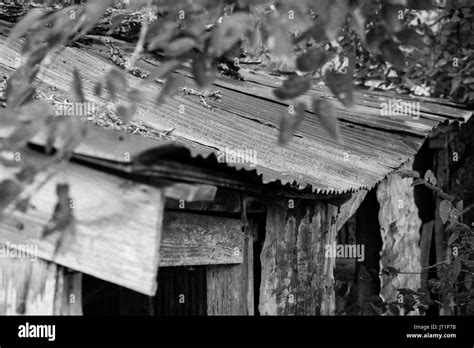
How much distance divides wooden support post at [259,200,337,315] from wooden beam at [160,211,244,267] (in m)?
0.33

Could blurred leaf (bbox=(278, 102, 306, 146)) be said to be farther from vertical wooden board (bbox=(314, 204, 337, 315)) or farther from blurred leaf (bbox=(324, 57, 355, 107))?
vertical wooden board (bbox=(314, 204, 337, 315))

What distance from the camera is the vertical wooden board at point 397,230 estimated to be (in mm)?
7266

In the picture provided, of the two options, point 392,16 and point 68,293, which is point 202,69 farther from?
point 68,293

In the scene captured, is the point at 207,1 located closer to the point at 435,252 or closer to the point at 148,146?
the point at 148,146

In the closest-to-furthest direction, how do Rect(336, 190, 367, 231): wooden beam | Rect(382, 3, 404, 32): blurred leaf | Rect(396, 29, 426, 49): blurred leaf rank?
Rect(382, 3, 404, 32): blurred leaf < Rect(396, 29, 426, 49): blurred leaf < Rect(336, 190, 367, 231): wooden beam

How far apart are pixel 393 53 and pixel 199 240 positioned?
143 centimetres

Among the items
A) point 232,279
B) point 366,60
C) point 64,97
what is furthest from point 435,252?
point 64,97

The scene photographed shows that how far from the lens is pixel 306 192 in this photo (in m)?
3.91

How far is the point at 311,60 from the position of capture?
8.24 ft

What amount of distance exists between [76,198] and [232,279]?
150 centimetres

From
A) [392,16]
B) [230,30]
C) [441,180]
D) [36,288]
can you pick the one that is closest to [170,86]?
[230,30]

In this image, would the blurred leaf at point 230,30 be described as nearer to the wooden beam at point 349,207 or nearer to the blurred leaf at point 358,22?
the blurred leaf at point 358,22

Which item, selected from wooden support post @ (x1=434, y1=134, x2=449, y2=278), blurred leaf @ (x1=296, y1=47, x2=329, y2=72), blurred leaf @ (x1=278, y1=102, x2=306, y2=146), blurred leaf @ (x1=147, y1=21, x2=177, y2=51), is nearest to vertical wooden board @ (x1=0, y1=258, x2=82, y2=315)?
blurred leaf @ (x1=147, y1=21, x2=177, y2=51)

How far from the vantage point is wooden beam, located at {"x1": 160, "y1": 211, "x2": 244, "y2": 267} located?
3.57 m
